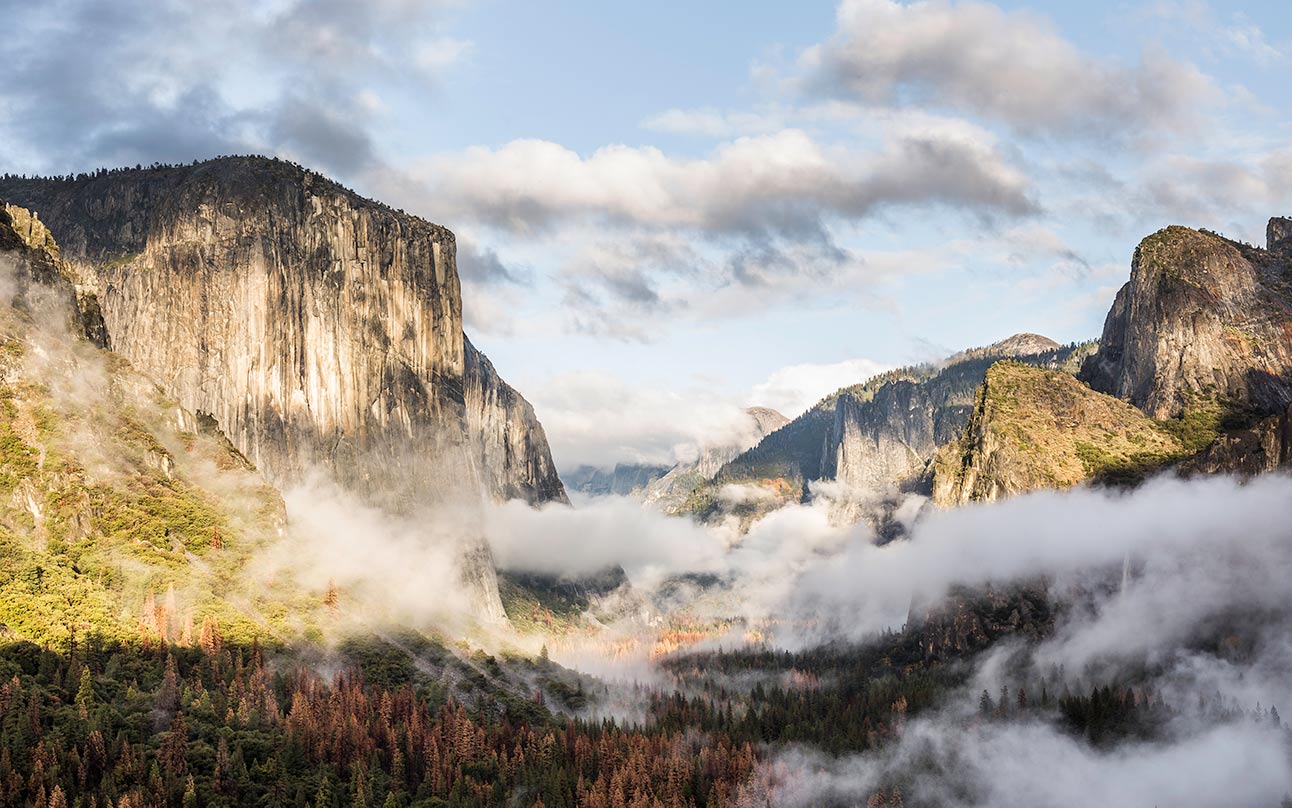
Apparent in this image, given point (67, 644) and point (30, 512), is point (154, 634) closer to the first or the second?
point (67, 644)

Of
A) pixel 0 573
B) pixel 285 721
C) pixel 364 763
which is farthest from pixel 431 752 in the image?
pixel 0 573

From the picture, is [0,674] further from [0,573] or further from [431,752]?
[431,752]

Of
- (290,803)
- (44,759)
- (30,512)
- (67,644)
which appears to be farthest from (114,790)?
(30,512)

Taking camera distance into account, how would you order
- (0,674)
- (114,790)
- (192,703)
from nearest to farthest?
(114,790) < (0,674) < (192,703)

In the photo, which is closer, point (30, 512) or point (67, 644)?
point (67, 644)

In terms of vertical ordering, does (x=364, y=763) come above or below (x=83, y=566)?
below

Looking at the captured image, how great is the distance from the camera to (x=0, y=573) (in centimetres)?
17700

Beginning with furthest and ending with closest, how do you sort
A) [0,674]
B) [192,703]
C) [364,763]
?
[364,763]
[192,703]
[0,674]

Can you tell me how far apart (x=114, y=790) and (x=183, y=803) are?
972cm

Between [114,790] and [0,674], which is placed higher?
[0,674]

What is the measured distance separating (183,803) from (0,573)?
178 ft

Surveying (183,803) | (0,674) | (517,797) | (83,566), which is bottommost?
(517,797)

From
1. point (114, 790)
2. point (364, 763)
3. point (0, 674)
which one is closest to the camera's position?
point (114, 790)

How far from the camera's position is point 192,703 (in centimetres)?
17175
